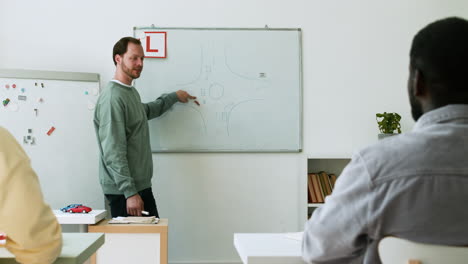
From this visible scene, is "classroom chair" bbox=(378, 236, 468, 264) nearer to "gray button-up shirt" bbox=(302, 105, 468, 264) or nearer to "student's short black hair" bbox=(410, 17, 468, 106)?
"gray button-up shirt" bbox=(302, 105, 468, 264)

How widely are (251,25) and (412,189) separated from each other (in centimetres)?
311

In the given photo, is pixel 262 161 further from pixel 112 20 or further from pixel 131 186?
pixel 112 20

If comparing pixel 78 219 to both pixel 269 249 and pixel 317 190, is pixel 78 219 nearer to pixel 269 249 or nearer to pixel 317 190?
pixel 269 249

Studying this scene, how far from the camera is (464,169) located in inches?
43.3

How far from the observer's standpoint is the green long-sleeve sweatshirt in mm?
3121

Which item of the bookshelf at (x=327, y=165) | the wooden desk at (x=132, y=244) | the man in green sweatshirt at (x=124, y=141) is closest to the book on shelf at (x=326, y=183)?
the bookshelf at (x=327, y=165)

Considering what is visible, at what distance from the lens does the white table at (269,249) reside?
1.57 meters

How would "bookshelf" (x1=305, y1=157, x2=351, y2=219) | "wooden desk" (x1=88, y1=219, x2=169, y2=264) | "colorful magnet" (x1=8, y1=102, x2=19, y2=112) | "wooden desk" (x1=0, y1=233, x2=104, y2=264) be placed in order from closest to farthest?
"wooden desk" (x1=0, y1=233, x2=104, y2=264), "wooden desk" (x1=88, y1=219, x2=169, y2=264), "colorful magnet" (x1=8, y1=102, x2=19, y2=112), "bookshelf" (x1=305, y1=157, x2=351, y2=219)

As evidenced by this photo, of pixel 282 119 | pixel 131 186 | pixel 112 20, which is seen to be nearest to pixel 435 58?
pixel 131 186

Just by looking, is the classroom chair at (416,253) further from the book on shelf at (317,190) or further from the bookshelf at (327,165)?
the bookshelf at (327,165)

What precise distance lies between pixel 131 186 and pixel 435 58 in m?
2.33

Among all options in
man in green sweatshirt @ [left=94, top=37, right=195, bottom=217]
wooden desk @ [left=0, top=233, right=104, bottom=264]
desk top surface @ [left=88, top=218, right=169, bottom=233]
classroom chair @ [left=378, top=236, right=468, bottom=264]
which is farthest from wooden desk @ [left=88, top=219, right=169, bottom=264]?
classroom chair @ [left=378, top=236, right=468, bottom=264]

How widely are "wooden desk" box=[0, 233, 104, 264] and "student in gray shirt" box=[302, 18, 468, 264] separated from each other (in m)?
0.73

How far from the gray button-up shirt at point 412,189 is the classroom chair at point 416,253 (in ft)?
0.08
